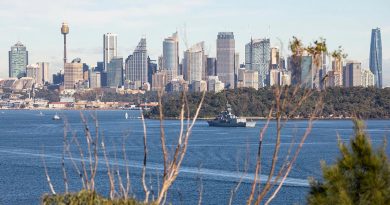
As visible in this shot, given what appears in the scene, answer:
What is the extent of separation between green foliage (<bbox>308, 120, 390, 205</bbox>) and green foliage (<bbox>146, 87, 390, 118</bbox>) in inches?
3558

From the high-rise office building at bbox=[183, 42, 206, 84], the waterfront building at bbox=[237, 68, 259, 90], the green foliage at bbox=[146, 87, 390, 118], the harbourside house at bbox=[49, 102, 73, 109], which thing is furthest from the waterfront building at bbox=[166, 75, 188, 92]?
the harbourside house at bbox=[49, 102, 73, 109]

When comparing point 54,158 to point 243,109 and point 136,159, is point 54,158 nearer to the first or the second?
point 136,159

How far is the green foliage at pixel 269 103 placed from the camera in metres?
104

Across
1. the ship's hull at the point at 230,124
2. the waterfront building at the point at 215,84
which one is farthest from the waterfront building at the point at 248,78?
the ship's hull at the point at 230,124

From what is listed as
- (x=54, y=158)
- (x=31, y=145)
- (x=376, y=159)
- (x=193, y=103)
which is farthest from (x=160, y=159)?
(x=193, y=103)

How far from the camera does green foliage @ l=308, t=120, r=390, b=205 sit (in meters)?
8.75

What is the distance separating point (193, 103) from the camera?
9750cm

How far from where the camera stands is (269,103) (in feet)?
332

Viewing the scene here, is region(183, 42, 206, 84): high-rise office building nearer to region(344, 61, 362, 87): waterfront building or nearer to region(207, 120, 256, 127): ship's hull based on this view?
region(207, 120, 256, 127): ship's hull

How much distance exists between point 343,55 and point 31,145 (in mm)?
47294

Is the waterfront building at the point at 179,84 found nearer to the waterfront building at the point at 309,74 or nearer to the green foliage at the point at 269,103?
the waterfront building at the point at 309,74

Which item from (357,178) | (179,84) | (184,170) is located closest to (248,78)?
(184,170)

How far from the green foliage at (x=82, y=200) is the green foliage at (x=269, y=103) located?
296 feet

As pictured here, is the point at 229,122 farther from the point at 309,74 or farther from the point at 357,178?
the point at 309,74
